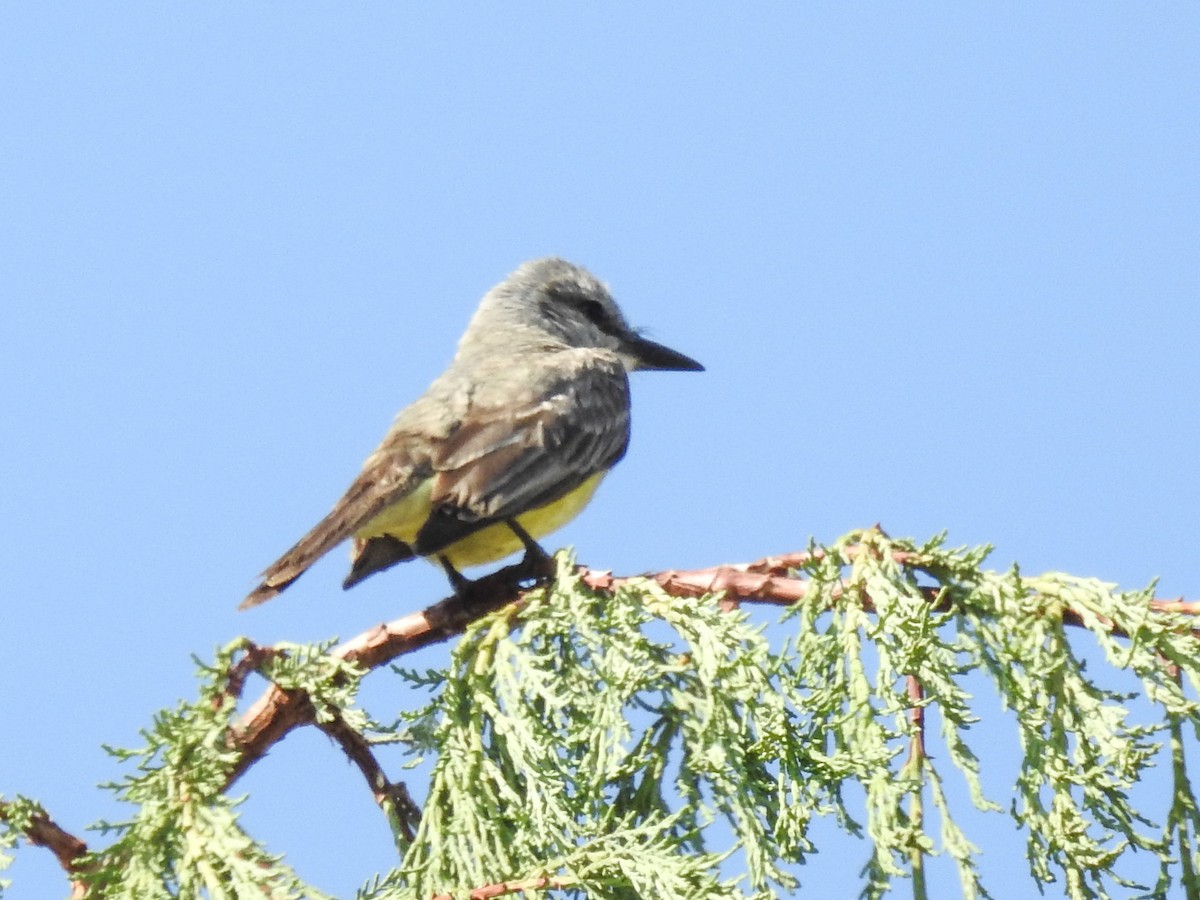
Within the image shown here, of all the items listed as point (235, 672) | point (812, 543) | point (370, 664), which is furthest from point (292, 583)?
point (812, 543)

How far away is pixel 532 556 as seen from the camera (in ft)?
15.5

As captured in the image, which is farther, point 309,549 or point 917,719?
point 309,549

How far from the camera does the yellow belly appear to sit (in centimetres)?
479

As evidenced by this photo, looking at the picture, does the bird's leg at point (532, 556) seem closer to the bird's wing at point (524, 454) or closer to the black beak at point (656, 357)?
the bird's wing at point (524, 454)

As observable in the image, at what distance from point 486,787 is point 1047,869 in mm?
959

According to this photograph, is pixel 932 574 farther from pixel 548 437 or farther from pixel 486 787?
pixel 548 437

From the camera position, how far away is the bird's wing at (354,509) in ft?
14.3

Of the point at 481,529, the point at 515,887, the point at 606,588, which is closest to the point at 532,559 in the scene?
the point at 481,529

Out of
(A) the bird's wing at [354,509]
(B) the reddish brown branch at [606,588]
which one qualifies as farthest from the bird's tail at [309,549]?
(B) the reddish brown branch at [606,588]

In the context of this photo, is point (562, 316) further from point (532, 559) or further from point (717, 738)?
point (717, 738)

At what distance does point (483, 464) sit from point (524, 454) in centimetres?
20

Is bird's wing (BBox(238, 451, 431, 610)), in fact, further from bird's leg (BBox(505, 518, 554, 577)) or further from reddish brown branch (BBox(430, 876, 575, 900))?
reddish brown branch (BBox(430, 876, 575, 900))

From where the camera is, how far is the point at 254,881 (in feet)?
8.12

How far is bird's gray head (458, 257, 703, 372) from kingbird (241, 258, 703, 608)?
13.0 inches
